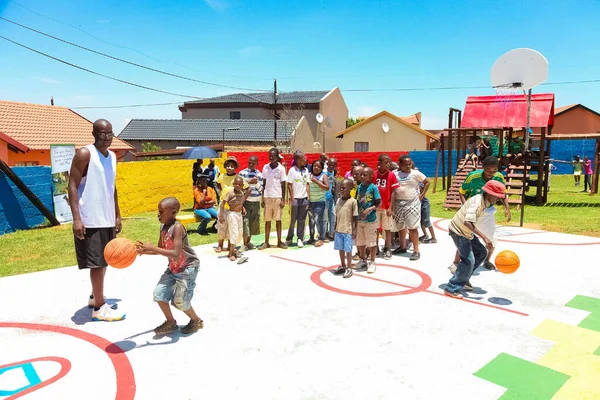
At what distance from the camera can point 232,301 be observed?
19.2 feet

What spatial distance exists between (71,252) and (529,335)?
825 cm

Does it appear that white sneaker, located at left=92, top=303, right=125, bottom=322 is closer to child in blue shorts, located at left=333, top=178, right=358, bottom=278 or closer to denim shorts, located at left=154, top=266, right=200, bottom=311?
denim shorts, located at left=154, top=266, right=200, bottom=311

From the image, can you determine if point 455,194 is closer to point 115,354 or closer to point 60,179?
point 60,179

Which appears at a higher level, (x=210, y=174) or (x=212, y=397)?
(x=210, y=174)

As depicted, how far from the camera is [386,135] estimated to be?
40.2 meters

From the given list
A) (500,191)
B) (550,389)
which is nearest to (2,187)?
(500,191)

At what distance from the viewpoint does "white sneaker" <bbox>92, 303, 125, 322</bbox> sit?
204 inches

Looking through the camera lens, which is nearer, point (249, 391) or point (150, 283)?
point (249, 391)

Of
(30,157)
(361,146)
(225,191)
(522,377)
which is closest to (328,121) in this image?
(361,146)

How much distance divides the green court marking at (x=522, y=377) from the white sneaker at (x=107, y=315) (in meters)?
3.84

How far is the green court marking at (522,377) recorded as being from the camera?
11.9 ft

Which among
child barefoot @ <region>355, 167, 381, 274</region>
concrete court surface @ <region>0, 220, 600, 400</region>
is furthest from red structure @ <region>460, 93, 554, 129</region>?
child barefoot @ <region>355, 167, 381, 274</region>

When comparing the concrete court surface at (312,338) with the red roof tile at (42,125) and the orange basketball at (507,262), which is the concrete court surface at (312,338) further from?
the red roof tile at (42,125)

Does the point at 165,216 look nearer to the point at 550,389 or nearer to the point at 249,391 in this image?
the point at 249,391
